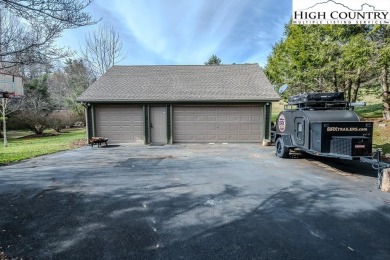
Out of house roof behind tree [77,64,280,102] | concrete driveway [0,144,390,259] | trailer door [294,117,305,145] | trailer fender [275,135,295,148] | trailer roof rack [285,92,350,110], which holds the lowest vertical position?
concrete driveway [0,144,390,259]

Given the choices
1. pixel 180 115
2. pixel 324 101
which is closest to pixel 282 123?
pixel 324 101

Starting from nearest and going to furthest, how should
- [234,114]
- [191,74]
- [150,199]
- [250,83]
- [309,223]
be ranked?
[309,223] → [150,199] → [234,114] → [250,83] → [191,74]

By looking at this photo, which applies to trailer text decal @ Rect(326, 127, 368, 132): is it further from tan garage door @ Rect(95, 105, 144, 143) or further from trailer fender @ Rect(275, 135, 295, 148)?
tan garage door @ Rect(95, 105, 144, 143)

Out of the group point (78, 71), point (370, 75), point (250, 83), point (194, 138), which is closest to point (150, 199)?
point (194, 138)

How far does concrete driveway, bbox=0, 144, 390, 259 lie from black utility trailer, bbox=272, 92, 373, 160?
725mm

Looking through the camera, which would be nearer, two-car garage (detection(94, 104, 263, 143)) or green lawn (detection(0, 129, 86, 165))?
green lawn (detection(0, 129, 86, 165))

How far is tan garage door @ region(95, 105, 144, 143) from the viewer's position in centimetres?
1318

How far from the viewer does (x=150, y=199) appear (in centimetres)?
459

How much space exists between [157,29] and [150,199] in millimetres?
15555

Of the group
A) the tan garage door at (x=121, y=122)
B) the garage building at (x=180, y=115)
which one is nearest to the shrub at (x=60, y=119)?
the garage building at (x=180, y=115)

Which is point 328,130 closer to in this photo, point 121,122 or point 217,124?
point 217,124

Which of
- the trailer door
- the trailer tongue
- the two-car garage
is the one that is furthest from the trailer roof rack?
the two-car garage

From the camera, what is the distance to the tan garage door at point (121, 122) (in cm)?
1318

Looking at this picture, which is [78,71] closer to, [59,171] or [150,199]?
[59,171]
